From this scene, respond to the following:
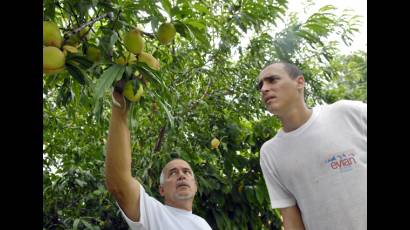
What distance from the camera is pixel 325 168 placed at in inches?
74.6

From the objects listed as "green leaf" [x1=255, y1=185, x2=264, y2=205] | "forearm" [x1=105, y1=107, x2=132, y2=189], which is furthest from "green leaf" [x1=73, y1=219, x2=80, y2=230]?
"green leaf" [x1=255, y1=185, x2=264, y2=205]

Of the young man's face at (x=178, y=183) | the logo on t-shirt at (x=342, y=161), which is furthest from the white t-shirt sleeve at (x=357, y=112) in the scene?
the young man's face at (x=178, y=183)

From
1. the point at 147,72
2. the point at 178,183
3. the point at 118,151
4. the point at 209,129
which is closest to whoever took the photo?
the point at 147,72

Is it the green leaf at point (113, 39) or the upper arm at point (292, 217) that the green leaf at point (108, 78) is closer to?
the green leaf at point (113, 39)

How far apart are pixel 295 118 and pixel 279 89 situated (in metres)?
0.16

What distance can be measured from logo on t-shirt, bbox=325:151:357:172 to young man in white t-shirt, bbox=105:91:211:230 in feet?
2.88

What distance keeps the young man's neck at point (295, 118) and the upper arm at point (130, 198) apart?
86cm

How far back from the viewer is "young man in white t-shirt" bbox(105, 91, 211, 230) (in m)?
2.05

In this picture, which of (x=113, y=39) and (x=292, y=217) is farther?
(x=292, y=217)

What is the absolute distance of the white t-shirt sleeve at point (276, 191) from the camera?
204cm

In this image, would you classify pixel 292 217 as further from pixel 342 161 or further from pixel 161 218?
pixel 161 218

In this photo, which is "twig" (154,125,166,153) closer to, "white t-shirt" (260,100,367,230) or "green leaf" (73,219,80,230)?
"green leaf" (73,219,80,230)

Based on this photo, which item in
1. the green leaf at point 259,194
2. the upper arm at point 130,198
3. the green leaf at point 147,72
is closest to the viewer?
the green leaf at point 147,72

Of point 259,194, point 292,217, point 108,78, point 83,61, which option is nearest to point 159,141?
point 259,194
